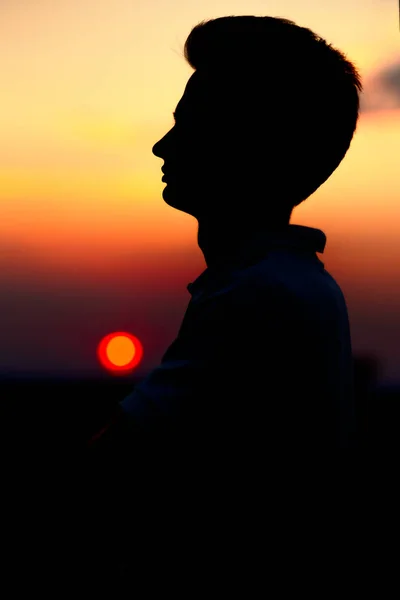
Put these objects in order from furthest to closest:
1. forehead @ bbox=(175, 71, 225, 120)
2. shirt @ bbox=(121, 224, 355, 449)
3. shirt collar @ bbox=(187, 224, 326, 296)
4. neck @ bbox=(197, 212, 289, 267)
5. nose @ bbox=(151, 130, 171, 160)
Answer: nose @ bbox=(151, 130, 171, 160) → forehead @ bbox=(175, 71, 225, 120) → neck @ bbox=(197, 212, 289, 267) → shirt collar @ bbox=(187, 224, 326, 296) → shirt @ bbox=(121, 224, 355, 449)

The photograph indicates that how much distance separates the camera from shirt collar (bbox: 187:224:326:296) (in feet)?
5.31

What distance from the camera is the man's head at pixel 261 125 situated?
6.07 ft

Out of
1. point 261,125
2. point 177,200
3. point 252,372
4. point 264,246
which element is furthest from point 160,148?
point 252,372

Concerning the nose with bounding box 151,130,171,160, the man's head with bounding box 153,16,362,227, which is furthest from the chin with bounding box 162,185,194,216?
the nose with bounding box 151,130,171,160

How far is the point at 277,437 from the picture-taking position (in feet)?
4.66

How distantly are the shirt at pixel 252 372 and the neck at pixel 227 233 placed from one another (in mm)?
288

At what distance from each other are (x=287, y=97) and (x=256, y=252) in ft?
1.59

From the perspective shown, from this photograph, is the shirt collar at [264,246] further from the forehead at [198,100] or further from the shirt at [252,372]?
the forehead at [198,100]

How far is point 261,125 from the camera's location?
6.09 feet

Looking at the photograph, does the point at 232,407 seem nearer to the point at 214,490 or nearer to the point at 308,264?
the point at 214,490

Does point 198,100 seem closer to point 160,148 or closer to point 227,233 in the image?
point 160,148

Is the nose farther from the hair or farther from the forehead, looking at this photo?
the hair

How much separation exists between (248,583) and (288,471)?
24cm

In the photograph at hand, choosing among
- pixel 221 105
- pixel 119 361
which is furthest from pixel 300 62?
pixel 119 361
